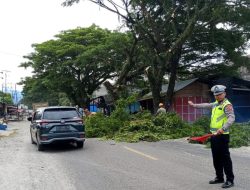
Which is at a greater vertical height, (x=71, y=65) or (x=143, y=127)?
(x=71, y=65)

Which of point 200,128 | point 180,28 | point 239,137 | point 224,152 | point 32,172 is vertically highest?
point 180,28

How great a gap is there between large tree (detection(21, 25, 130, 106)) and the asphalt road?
2650 cm

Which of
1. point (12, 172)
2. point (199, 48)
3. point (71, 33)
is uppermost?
point (71, 33)

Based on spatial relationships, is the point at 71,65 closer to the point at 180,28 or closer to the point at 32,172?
the point at 180,28

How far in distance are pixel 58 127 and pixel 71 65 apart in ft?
96.9

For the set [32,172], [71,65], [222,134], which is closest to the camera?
[222,134]

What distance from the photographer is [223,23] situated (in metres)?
25.1

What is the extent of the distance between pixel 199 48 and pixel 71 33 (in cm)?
2083

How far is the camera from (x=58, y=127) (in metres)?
15.0

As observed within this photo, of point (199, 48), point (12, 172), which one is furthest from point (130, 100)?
point (12, 172)

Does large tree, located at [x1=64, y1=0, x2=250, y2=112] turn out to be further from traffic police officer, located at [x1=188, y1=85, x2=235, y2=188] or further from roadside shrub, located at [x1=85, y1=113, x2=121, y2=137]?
traffic police officer, located at [x1=188, y1=85, x2=235, y2=188]

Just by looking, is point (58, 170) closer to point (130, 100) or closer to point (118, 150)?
point (118, 150)

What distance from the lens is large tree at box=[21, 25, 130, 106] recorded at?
4332cm

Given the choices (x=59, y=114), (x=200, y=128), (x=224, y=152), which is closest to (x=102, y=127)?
(x=200, y=128)
